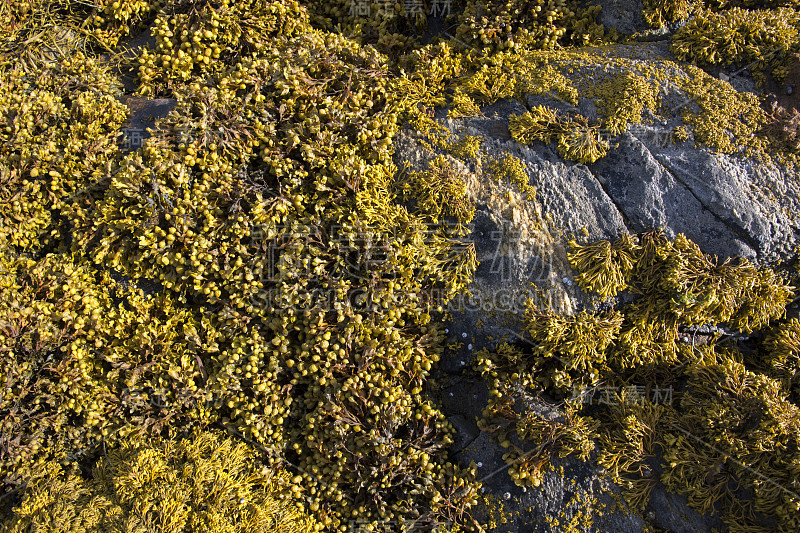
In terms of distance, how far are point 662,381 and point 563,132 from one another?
2423 millimetres

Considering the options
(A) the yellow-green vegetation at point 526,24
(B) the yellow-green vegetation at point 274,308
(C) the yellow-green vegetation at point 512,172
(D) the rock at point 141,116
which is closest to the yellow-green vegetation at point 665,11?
(A) the yellow-green vegetation at point 526,24

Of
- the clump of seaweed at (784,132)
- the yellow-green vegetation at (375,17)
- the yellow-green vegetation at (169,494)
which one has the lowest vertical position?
the yellow-green vegetation at (169,494)

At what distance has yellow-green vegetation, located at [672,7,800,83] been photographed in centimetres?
471

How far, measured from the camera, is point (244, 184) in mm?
4293

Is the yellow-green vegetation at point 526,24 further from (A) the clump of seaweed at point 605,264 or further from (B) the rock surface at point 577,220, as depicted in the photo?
(A) the clump of seaweed at point 605,264

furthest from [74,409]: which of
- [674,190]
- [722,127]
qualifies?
[722,127]

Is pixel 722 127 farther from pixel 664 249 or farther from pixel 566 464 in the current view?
pixel 566 464

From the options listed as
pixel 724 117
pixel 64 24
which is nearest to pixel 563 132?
pixel 724 117

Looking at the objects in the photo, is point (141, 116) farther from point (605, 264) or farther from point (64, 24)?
point (605, 264)

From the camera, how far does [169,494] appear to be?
3.58m

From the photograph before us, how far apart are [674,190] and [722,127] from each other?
2.76 ft

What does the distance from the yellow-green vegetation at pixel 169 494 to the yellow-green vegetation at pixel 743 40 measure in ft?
18.7

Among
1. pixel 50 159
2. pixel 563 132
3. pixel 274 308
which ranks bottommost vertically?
pixel 274 308

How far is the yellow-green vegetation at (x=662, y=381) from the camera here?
142 inches
